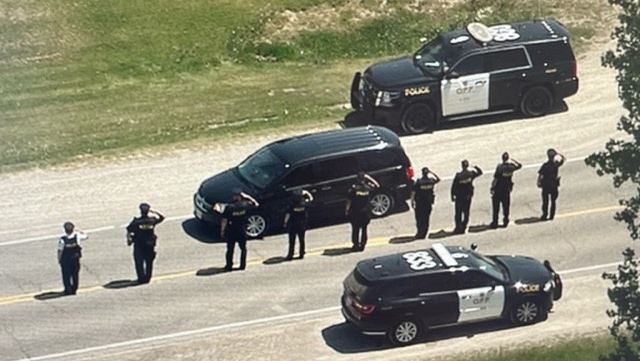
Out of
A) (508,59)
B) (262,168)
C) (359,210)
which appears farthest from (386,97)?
(359,210)

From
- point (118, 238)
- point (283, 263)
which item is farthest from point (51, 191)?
point (283, 263)

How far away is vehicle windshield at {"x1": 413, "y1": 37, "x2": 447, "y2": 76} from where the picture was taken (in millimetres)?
32469

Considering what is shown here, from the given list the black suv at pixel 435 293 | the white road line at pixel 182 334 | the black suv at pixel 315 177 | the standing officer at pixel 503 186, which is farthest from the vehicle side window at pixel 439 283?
the black suv at pixel 315 177

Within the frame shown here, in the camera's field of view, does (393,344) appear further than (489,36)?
No

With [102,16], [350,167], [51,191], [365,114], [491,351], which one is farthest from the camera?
[102,16]

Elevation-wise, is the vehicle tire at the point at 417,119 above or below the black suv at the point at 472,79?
below

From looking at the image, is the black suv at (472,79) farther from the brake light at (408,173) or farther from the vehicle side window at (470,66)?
the brake light at (408,173)

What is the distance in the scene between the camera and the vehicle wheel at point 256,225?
→ 2700cm

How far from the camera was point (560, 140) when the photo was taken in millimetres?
31656

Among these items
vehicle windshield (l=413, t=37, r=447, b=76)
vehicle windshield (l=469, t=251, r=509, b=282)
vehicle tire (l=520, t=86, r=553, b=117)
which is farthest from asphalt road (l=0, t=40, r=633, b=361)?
vehicle windshield (l=413, t=37, r=447, b=76)

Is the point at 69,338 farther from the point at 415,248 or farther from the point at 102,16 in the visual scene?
the point at 102,16

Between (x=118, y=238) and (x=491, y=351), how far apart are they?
7.91m

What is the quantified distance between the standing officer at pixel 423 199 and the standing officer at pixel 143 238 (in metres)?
4.70

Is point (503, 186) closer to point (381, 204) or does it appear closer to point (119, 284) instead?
point (381, 204)
